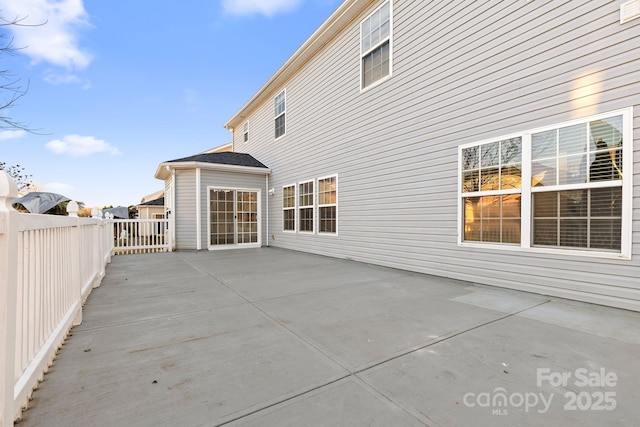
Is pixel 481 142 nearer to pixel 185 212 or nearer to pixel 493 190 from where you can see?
pixel 493 190

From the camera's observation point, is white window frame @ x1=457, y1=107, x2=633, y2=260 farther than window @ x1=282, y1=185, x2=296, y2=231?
No

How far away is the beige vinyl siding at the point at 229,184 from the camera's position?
30.7ft

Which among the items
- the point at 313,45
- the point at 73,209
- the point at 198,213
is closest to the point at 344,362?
the point at 73,209

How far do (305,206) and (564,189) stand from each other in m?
6.10

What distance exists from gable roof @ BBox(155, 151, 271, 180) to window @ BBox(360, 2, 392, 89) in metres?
5.11

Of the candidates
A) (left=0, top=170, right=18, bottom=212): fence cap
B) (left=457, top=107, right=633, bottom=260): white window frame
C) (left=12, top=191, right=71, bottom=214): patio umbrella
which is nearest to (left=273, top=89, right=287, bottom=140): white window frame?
(left=457, top=107, right=633, bottom=260): white window frame

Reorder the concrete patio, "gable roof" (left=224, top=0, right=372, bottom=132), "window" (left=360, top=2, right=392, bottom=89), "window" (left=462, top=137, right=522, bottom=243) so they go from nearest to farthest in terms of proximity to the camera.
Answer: the concrete patio, "window" (left=462, top=137, right=522, bottom=243), "window" (left=360, top=2, right=392, bottom=89), "gable roof" (left=224, top=0, right=372, bottom=132)

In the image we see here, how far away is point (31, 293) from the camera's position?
1.69 m

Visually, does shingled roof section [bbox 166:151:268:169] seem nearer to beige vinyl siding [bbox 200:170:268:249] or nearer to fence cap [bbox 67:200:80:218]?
beige vinyl siding [bbox 200:170:268:249]

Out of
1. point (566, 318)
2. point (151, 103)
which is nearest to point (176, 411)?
point (566, 318)

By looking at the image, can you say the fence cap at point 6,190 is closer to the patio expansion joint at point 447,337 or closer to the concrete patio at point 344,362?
the concrete patio at point 344,362

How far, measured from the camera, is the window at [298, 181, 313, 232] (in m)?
8.32

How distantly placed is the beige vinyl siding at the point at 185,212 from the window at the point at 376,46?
639cm

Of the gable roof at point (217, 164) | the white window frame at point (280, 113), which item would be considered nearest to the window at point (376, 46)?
the white window frame at point (280, 113)
